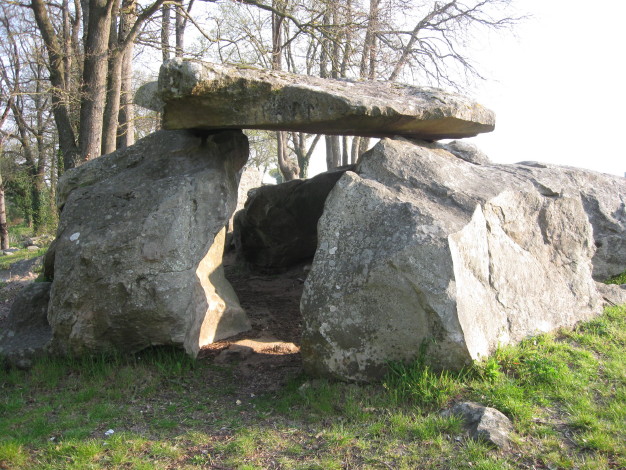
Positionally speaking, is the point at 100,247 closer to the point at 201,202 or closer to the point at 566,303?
the point at 201,202

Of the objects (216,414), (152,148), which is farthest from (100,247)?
(216,414)

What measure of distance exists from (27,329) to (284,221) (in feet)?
14.2

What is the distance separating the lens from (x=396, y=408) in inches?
169

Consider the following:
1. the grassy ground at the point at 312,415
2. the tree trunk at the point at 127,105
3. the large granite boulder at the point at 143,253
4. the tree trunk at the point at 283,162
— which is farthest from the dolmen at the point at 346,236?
the tree trunk at the point at 283,162

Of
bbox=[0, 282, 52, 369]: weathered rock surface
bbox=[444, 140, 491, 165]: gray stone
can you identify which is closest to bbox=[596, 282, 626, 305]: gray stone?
bbox=[444, 140, 491, 165]: gray stone

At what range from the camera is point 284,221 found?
9016mm

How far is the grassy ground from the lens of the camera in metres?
3.77

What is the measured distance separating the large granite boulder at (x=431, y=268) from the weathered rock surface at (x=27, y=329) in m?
3.13

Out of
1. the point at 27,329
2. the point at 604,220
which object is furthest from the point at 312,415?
→ the point at 604,220

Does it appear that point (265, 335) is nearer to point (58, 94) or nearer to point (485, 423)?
point (485, 423)

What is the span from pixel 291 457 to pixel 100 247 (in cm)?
298

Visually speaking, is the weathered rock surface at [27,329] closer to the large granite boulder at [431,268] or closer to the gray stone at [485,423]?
the large granite boulder at [431,268]

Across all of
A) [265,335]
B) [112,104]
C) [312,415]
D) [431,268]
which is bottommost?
[265,335]

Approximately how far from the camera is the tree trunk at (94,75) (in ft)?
29.3
